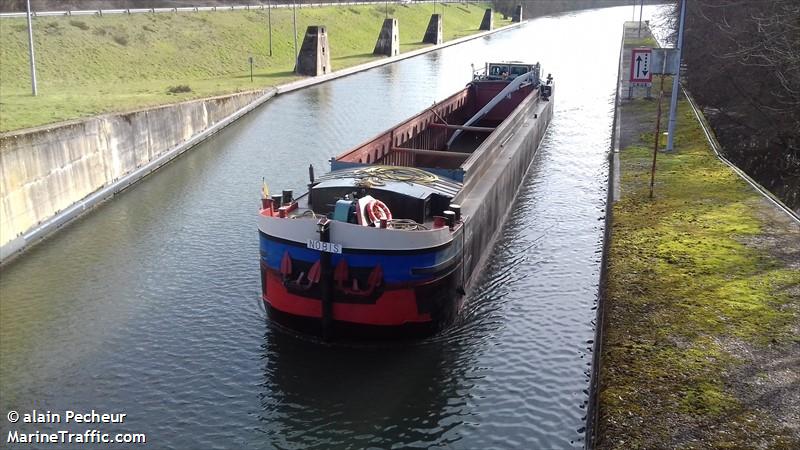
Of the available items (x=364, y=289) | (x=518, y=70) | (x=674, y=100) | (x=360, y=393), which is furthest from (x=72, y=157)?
(x=518, y=70)

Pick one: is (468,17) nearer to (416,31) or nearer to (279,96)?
(416,31)

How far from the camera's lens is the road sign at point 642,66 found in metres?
26.3

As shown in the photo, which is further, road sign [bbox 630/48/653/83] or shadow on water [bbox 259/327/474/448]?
road sign [bbox 630/48/653/83]

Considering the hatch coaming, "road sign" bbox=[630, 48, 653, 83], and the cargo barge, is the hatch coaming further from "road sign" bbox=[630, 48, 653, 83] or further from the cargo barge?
"road sign" bbox=[630, 48, 653, 83]

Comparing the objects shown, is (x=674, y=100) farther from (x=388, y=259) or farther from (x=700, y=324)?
(x=388, y=259)

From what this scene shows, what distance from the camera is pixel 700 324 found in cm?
1334

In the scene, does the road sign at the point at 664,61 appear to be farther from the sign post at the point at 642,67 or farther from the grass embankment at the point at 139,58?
Answer: the grass embankment at the point at 139,58

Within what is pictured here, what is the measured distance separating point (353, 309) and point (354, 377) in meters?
1.36

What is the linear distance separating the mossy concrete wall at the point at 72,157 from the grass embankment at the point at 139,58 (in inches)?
63.8

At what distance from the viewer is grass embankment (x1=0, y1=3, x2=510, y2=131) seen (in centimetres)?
3334

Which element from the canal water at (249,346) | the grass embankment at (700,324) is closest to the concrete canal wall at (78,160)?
the canal water at (249,346)

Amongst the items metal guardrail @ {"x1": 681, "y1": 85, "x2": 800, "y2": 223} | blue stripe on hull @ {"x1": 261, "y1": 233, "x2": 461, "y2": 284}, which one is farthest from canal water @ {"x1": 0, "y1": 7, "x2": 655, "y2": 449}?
metal guardrail @ {"x1": 681, "y1": 85, "x2": 800, "y2": 223}

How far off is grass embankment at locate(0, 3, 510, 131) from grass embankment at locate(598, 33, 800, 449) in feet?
69.7

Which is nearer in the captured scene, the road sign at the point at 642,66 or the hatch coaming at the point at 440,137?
the hatch coaming at the point at 440,137
